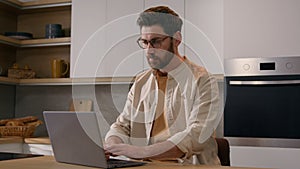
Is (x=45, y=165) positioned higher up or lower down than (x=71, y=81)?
lower down

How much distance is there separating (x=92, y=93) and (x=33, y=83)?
0.52 metres

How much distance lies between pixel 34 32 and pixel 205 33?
188cm

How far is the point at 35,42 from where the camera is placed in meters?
3.74

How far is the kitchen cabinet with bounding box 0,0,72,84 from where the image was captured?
377 cm

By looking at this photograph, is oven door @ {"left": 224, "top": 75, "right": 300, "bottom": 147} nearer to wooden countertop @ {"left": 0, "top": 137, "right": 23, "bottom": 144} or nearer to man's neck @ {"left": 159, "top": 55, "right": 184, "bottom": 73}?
man's neck @ {"left": 159, "top": 55, "right": 184, "bottom": 73}

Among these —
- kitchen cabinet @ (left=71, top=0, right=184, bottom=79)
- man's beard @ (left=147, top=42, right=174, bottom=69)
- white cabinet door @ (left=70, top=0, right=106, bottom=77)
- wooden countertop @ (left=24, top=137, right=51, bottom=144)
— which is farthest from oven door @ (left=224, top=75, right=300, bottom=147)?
wooden countertop @ (left=24, top=137, right=51, bottom=144)

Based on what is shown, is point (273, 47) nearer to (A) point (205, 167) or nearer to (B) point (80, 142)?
(A) point (205, 167)

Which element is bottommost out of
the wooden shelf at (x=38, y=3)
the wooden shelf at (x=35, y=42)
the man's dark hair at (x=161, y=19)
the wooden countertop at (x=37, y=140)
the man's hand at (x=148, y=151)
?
the wooden countertop at (x=37, y=140)

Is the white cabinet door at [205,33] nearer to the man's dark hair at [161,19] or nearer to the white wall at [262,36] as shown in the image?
the white wall at [262,36]

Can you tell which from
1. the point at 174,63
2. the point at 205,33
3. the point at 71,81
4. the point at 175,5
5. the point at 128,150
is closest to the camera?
the point at 128,150

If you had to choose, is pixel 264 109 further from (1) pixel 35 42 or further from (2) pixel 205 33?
(1) pixel 35 42

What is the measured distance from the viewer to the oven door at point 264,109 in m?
2.62

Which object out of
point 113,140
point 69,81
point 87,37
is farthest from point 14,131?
point 113,140

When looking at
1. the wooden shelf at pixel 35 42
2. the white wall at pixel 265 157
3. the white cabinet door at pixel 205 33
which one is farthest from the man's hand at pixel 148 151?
the wooden shelf at pixel 35 42
